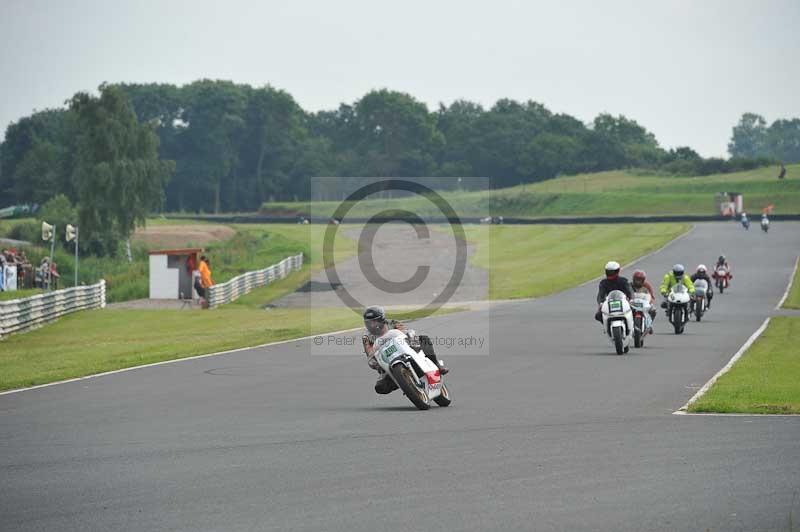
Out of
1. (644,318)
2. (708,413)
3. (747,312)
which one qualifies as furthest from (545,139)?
(708,413)

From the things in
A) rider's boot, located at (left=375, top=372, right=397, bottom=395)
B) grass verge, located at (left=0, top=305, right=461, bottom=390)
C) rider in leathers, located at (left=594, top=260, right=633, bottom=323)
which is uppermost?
rider in leathers, located at (left=594, top=260, right=633, bottom=323)

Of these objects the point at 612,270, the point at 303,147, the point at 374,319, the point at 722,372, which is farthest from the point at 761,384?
the point at 303,147

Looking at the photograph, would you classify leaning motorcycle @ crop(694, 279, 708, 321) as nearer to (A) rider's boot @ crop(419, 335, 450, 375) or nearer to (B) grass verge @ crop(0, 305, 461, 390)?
(B) grass verge @ crop(0, 305, 461, 390)

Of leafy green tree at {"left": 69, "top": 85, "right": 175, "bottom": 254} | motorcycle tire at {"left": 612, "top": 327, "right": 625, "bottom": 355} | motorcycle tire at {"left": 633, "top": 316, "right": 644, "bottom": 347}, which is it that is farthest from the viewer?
leafy green tree at {"left": 69, "top": 85, "right": 175, "bottom": 254}

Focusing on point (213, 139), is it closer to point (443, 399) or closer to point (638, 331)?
point (638, 331)

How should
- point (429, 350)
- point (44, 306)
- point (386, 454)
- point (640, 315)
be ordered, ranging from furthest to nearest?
point (44, 306), point (640, 315), point (429, 350), point (386, 454)

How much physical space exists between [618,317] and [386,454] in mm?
13076

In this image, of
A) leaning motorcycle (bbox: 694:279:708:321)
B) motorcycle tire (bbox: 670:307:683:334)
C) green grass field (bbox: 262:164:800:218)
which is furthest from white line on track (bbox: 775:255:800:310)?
green grass field (bbox: 262:164:800:218)

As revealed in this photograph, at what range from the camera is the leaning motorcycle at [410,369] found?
15.0 m

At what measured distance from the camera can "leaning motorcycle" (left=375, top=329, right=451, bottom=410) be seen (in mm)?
14977

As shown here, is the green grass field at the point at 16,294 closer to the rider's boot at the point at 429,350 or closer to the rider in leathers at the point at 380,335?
the rider in leathers at the point at 380,335

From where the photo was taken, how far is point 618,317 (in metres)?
23.8

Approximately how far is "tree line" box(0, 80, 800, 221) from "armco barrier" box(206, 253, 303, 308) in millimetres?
76434

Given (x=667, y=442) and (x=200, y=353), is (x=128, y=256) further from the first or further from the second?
(x=667, y=442)
